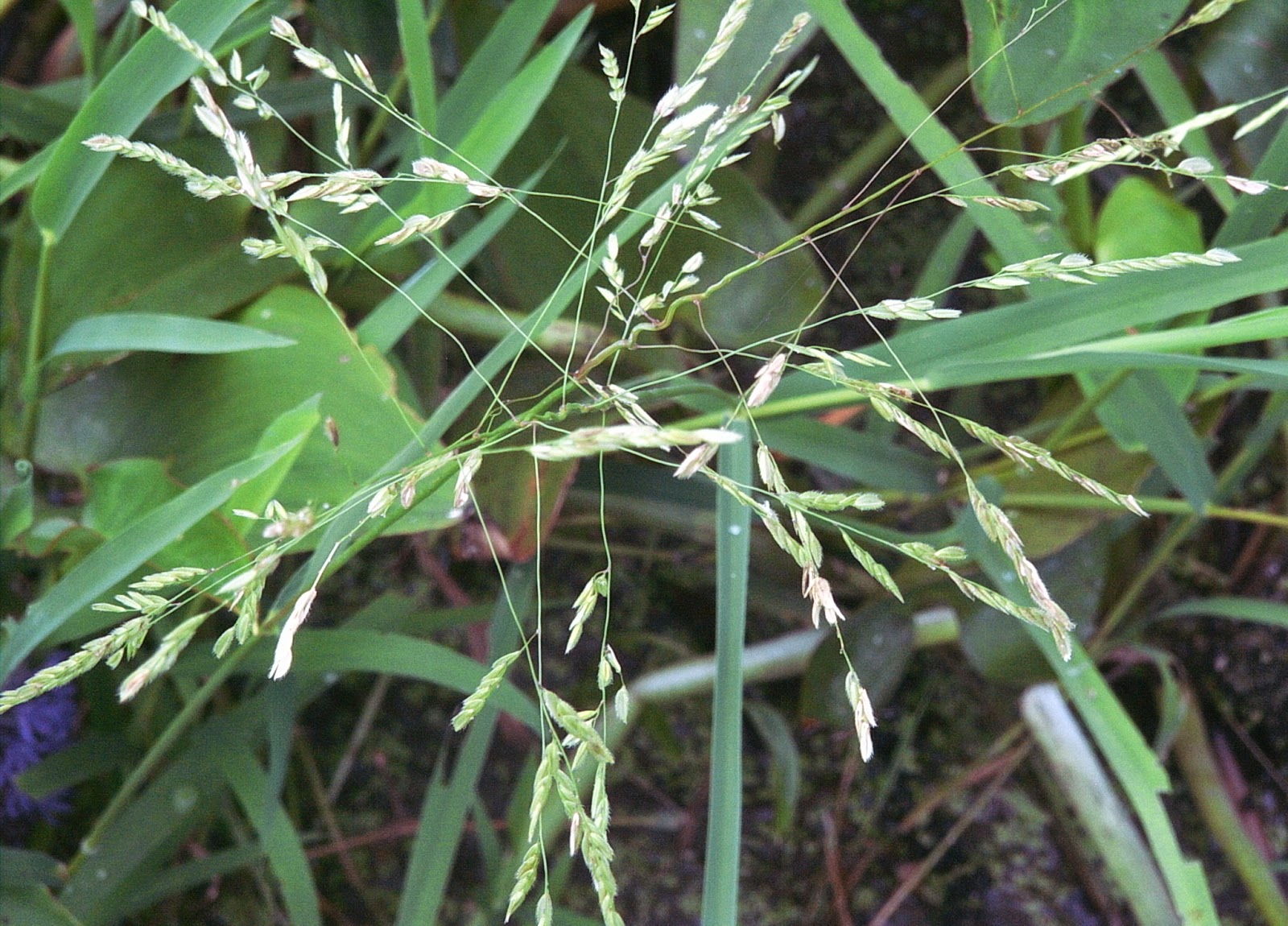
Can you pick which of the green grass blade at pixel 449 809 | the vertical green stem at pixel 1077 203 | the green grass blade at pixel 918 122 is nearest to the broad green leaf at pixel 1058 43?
the green grass blade at pixel 918 122

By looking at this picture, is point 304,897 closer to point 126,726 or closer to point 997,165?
point 126,726

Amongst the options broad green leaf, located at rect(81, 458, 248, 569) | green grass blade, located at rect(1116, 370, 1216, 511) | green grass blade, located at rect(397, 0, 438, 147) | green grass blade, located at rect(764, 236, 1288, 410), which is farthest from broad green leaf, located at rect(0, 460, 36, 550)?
green grass blade, located at rect(1116, 370, 1216, 511)

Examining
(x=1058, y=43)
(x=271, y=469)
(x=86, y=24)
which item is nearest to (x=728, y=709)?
(x=271, y=469)

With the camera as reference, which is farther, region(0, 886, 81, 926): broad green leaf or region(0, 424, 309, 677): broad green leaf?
region(0, 886, 81, 926): broad green leaf

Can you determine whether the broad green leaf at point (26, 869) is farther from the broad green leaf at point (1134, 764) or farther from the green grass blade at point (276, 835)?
the broad green leaf at point (1134, 764)

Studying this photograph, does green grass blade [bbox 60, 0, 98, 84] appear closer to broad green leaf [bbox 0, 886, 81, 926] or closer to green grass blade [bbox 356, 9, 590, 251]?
green grass blade [bbox 356, 9, 590, 251]

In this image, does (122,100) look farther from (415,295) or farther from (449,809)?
(449,809)
